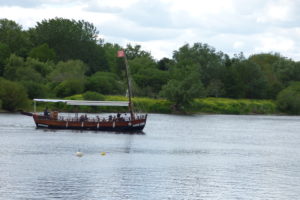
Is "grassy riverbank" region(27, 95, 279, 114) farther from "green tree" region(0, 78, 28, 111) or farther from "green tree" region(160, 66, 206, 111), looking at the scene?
"green tree" region(0, 78, 28, 111)

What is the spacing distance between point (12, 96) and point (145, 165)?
7967 cm

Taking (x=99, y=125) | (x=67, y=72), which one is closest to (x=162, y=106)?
(x=67, y=72)

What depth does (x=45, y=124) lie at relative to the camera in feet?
369

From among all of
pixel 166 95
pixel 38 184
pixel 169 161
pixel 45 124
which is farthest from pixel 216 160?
pixel 166 95

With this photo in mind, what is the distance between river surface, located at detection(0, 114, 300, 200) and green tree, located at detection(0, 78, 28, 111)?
101ft

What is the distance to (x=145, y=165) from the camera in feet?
235

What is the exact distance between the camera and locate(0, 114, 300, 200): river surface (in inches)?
2227

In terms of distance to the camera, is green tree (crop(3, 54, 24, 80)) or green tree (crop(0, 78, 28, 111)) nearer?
green tree (crop(0, 78, 28, 111))

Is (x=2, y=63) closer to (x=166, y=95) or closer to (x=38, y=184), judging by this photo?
(x=166, y=95)

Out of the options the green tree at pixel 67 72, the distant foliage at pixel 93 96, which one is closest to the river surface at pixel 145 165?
the distant foliage at pixel 93 96

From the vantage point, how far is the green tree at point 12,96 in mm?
145625

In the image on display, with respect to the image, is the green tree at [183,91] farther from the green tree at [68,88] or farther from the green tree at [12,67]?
the green tree at [12,67]

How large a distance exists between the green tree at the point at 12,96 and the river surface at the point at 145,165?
101 feet

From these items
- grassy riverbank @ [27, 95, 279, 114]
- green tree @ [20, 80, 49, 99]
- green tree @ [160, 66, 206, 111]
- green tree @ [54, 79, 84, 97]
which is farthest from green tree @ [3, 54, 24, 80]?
green tree @ [160, 66, 206, 111]
